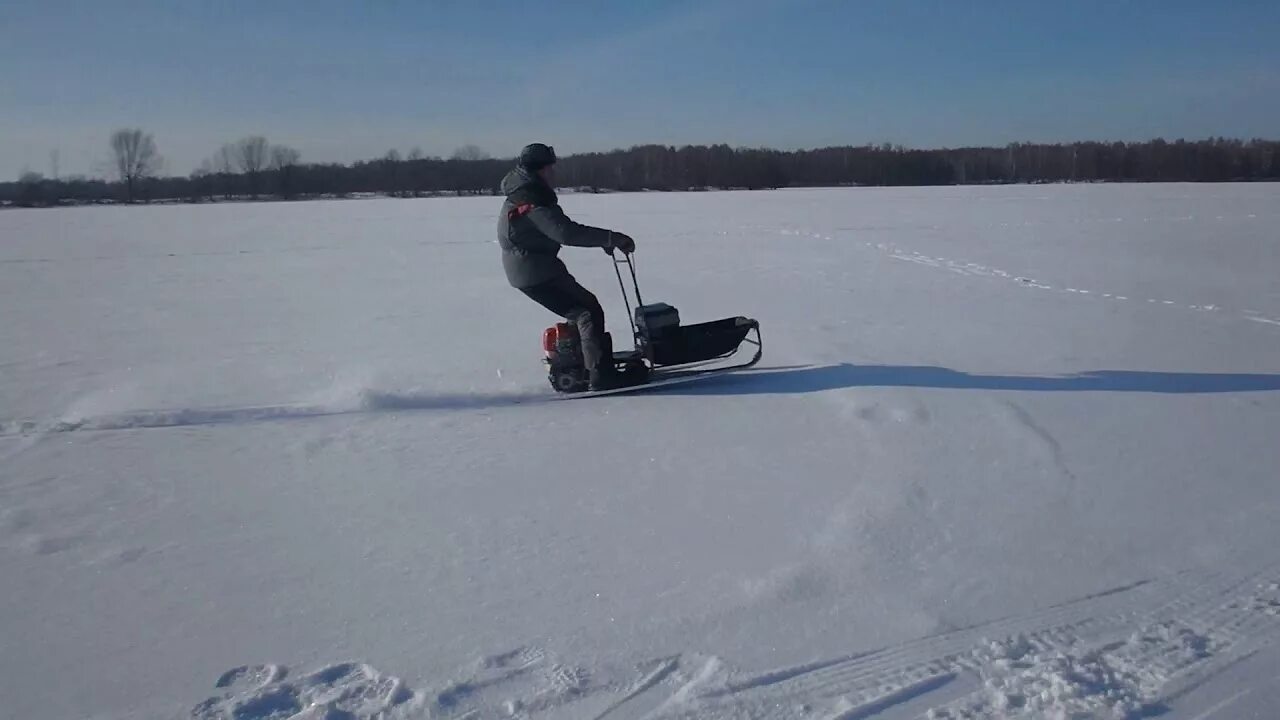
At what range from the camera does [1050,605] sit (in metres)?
3.14

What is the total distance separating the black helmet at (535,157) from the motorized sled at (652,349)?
81 centimetres

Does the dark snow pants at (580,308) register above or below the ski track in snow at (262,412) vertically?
above

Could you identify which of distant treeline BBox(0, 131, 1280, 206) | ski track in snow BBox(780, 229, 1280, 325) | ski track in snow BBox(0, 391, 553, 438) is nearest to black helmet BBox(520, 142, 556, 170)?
ski track in snow BBox(0, 391, 553, 438)

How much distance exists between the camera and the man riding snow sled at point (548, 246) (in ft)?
19.1

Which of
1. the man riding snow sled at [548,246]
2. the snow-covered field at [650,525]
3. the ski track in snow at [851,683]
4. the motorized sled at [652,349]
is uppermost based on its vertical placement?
the man riding snow sled at [548,246]

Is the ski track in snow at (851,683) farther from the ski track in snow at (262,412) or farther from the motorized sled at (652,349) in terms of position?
the motorized sled at (652,349)

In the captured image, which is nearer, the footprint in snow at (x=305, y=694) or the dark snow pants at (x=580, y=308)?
the footprint in snow at (x=305, y=694)

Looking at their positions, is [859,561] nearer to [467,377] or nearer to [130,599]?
[130,599]

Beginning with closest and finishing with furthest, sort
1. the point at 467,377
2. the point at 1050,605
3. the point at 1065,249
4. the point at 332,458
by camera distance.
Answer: the point at 1050,605, the point at 332,458, the point at 467,377, the point at 1065,249

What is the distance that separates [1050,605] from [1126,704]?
1.89 feet

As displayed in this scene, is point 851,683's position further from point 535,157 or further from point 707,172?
point 707,172

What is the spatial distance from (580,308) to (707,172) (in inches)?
2743

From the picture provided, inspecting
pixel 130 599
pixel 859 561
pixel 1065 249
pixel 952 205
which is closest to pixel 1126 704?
pixel 859 561

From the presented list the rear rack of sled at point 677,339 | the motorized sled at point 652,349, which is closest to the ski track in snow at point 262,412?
the motorized sled at point 652,349
